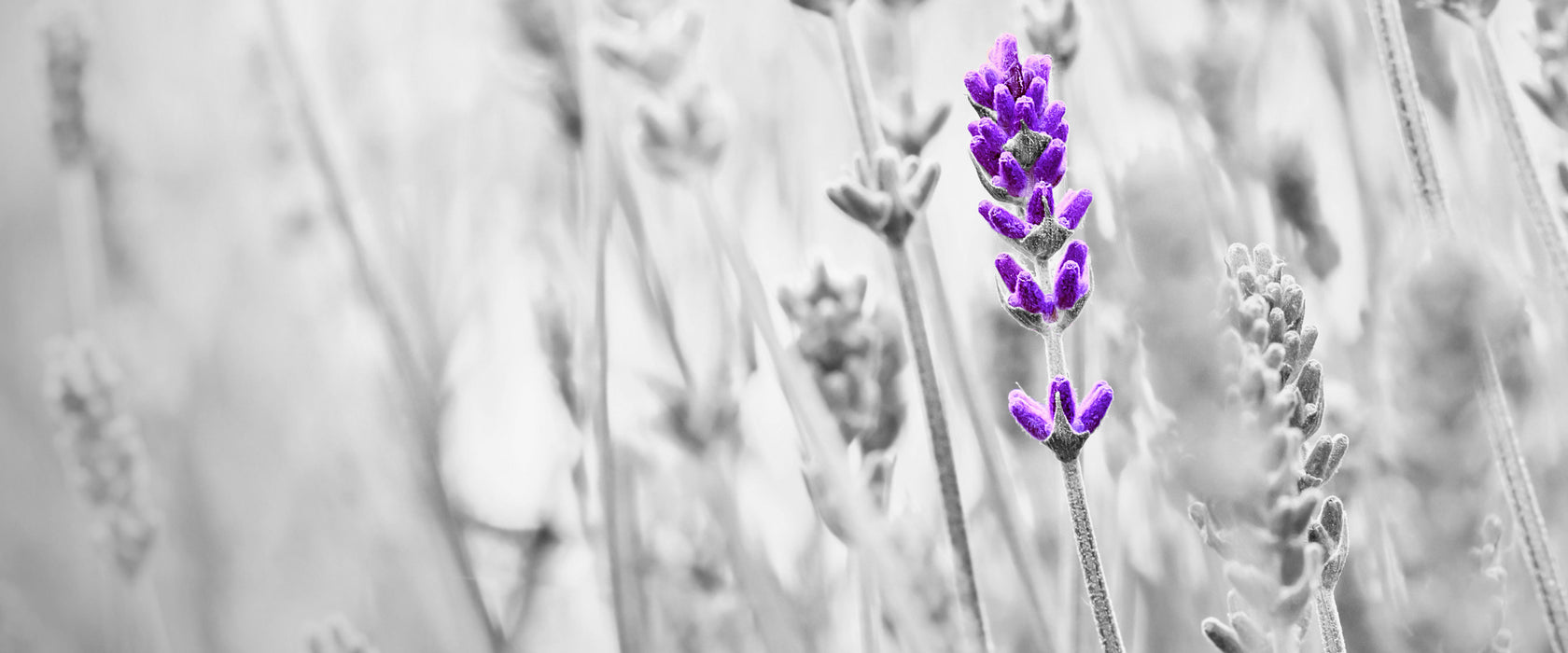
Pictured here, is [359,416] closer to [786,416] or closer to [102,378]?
[102,378]

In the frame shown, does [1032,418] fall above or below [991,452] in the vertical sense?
above

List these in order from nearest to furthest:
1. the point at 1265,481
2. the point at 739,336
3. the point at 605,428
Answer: the point at 1265,481 < the point at 605,428 < the point at 739,336

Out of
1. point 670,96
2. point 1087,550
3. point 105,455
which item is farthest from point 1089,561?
point 105,455

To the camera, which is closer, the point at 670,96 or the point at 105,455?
the point at 670,96

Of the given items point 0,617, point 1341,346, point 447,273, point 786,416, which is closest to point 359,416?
point 447,273

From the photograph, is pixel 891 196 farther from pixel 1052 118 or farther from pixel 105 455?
pixel 105 455

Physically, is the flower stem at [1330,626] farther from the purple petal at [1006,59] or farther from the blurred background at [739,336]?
the purple petal at [1006,59]
